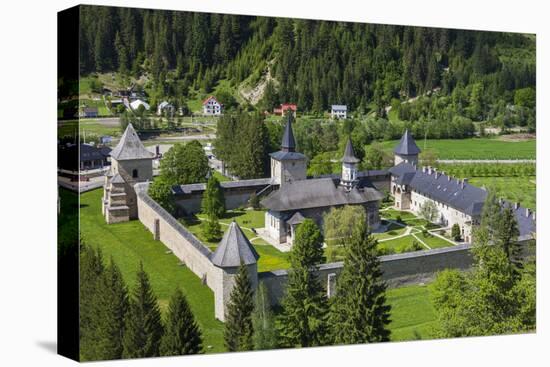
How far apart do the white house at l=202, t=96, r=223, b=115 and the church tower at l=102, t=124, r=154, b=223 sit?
1765 mm

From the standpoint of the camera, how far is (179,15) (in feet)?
70.9

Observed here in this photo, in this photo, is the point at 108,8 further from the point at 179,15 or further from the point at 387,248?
the point at 387,248

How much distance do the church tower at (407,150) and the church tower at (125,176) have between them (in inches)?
255

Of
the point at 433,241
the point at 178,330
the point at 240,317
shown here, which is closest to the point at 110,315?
the point at 178,330

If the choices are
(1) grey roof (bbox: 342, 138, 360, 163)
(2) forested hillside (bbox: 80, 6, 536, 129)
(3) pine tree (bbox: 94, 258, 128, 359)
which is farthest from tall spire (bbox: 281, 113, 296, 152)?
(3) pine tree (bbox: 94, 258, 128, 359)

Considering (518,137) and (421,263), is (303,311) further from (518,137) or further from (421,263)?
(518,137)

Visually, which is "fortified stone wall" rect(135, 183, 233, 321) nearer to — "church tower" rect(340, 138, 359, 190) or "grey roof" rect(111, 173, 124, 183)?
"grey roof" rect(111, 173, 124, 183)

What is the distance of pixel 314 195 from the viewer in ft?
79.0

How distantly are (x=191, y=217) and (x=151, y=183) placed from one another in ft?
4.47

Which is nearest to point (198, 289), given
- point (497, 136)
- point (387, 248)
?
point (387, 248)

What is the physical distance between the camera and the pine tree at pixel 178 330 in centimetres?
2020

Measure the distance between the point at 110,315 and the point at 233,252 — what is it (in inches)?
122

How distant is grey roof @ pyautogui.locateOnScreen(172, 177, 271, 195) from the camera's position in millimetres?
22859

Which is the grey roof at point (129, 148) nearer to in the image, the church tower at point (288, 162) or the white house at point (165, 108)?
the white house at point (165, 108)
